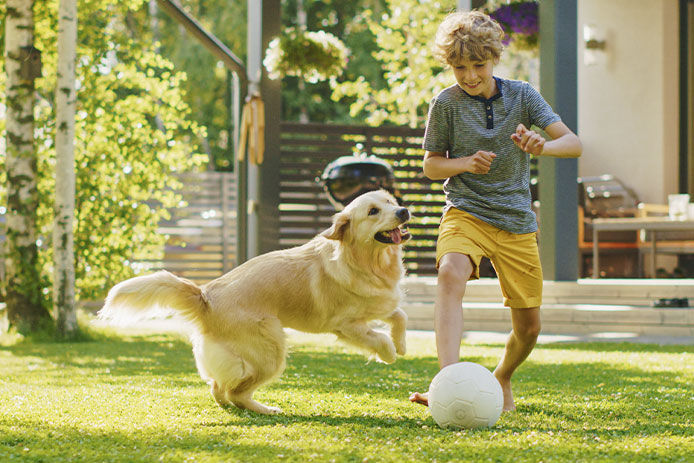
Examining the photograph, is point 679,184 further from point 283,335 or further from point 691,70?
point 283,335

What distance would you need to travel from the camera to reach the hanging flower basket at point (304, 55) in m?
9.87

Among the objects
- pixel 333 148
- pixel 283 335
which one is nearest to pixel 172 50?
pixel 333 148

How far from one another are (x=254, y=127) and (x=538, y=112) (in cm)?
690

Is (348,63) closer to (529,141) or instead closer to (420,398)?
(420,398)

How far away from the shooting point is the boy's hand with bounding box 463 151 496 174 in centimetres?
365

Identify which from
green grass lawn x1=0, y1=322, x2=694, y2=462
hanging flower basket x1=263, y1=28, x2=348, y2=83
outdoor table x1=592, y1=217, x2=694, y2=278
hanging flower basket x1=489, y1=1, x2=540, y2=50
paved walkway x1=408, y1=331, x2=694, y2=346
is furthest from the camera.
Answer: hanging flower basket x1=263, y1=28, x2=348, y2=83

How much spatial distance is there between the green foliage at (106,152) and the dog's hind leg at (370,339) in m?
5.45

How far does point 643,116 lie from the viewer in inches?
500

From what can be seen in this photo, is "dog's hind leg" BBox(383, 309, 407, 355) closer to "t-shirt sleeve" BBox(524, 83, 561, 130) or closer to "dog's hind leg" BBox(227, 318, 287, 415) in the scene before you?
"dog's hind leg" BBox(227, 318, 287, 415)

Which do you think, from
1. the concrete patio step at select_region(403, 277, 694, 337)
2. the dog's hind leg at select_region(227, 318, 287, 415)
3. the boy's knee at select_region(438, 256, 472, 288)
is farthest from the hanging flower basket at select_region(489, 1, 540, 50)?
the dog's hind leg at select_region(227, 318, 287, 415)

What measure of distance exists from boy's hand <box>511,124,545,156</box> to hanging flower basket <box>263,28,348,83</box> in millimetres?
6570

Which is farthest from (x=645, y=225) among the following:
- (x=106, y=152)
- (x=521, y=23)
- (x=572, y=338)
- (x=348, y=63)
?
(x=348, y=63)

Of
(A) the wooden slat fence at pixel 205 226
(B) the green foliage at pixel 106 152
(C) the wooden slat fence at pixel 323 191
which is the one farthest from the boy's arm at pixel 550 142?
(A) the wooden slat fence at pixel 205 226

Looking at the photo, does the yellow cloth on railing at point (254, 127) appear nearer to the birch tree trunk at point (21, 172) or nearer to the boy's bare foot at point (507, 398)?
the birch tree trunk at point (21, 172)
